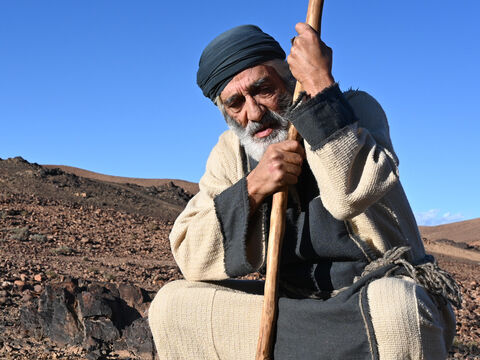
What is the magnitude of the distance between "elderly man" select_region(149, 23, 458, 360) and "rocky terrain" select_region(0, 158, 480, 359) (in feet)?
6.77

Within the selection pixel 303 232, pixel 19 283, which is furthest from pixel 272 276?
pixel 19 283

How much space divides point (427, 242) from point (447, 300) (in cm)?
1938

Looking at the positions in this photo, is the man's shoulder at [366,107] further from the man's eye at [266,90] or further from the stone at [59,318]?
the stone at [59,318]

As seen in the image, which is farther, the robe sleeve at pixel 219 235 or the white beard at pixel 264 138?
the white beard at pixel 264 138

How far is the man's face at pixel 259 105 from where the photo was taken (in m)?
3.07

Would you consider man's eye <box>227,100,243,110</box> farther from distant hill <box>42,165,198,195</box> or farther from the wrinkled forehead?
distant hill <box>42,165,198,195</box>

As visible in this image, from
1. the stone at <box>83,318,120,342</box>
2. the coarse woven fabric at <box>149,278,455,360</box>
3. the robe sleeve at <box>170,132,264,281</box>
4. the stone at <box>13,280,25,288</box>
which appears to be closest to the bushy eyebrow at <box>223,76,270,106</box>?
the robe sleeve at <box>170,132,264,281</box>

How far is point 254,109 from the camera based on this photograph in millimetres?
3062

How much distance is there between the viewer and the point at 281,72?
10.4ft

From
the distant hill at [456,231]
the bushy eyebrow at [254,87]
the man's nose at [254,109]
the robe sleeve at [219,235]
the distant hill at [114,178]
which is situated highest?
the distant hill at [114,178]

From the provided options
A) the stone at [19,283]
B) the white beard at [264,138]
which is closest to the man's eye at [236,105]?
the white beard at [264,138]

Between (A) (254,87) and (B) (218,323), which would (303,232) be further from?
(A) (254,87)

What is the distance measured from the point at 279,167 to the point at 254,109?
44 centimetres

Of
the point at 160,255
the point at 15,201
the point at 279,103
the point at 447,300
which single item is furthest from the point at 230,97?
the point at 15,201
